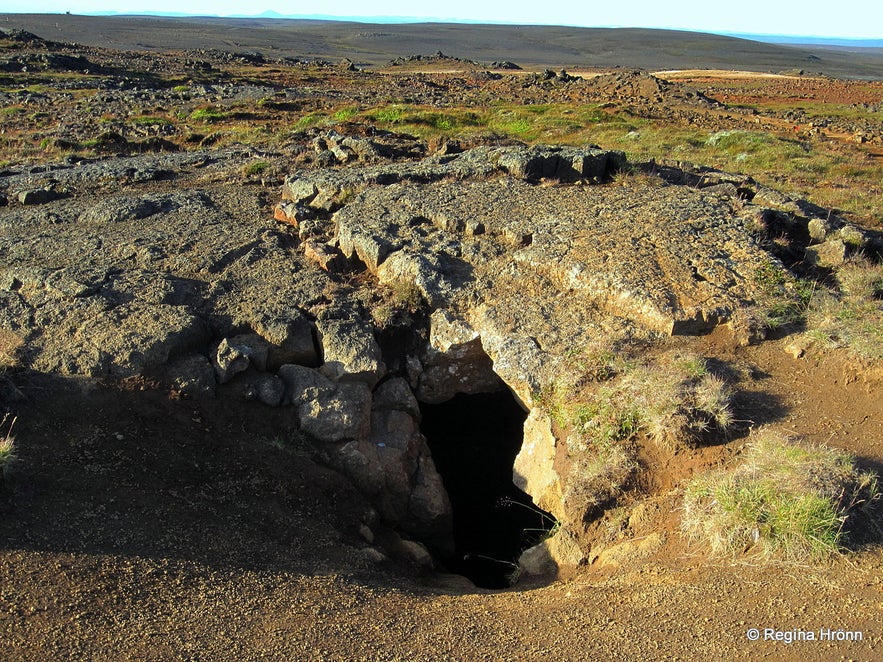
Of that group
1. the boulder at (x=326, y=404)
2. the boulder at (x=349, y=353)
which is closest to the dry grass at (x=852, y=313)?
the boulder at (x=349, y=353)

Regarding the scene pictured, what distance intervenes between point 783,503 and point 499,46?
412 ft

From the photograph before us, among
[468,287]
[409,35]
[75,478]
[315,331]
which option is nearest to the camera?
[75,478]

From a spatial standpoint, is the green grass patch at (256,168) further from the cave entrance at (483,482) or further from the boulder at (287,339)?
the cave entrance at (483,482)

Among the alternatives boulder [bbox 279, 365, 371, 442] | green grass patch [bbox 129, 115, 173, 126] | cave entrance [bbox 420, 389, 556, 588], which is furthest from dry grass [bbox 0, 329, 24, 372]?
green grass patch [bbox 129, 115, 173, 126]

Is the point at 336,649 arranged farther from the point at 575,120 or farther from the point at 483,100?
the point at 483,100

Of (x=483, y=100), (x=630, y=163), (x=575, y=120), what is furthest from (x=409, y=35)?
(x=630, y=163)

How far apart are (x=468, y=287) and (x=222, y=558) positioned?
4.07m

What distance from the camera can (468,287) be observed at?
25.6 feet

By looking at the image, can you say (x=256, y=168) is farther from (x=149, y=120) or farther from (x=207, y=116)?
(x=207, y=116)

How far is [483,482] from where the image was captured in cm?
814

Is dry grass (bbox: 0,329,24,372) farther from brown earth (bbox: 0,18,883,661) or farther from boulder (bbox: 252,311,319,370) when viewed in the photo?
boulder (bbox: 252,311,319,370)

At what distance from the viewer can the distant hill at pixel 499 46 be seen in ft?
292

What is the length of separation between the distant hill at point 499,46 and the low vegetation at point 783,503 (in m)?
80.1

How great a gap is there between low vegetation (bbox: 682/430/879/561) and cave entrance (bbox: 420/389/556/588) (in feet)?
6.56
